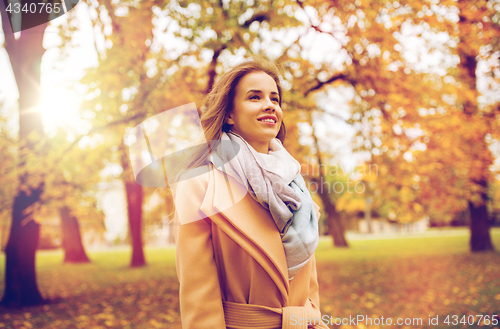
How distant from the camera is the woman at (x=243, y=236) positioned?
1.49 m

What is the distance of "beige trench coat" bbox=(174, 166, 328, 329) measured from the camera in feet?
4.82

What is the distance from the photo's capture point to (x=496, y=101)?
9828 mm

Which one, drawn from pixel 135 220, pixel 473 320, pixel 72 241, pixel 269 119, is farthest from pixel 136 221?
pixel 269 119

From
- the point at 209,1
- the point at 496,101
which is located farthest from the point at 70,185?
the point at 496,101

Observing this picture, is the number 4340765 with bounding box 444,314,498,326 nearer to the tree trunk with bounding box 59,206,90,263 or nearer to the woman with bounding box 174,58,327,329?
the woman with bounding box 174,58,327,329

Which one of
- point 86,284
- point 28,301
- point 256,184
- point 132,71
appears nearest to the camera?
point 256,184

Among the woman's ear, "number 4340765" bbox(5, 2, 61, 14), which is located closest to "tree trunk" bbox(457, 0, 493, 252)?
the woman's ear

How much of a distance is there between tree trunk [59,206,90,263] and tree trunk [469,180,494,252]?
16.8 meters

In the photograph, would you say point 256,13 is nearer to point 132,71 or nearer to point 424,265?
point 132,71

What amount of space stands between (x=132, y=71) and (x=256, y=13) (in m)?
2.37

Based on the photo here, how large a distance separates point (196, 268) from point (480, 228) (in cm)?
1457

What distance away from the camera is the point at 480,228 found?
497 inches

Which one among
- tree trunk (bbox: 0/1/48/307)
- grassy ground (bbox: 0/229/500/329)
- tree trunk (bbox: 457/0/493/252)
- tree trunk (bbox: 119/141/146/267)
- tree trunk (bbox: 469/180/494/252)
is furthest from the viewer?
tree trunk (bbox: 119/141/146/267)

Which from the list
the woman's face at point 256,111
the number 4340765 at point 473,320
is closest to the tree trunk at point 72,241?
the number 4340765 at point 473,320
